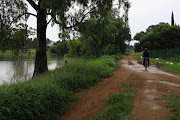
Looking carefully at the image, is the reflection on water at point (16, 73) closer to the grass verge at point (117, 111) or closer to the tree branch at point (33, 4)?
the tree branch at point (33, 4)

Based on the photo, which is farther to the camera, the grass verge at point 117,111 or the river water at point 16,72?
the river water at point 16,72

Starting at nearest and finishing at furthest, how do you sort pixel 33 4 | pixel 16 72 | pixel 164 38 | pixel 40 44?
pixel 33 4 → pixel 40 44 → pixel 16 72 → pixel 164 38

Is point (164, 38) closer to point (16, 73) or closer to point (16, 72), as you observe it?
point (16, 72)

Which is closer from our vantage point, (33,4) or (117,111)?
(117,111)

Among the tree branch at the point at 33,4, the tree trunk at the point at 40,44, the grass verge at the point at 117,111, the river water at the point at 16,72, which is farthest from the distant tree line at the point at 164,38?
the grass verge at the point at 117,111

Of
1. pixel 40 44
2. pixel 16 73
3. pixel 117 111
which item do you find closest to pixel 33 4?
pixel 40 44

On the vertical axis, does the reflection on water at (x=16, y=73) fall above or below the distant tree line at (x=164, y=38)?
below

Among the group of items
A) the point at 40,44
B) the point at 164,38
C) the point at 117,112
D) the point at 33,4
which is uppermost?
the point at 164,38

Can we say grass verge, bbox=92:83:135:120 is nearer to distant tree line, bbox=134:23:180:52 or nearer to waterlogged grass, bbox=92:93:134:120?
waterlogged grass, bbox=92:93:134:120

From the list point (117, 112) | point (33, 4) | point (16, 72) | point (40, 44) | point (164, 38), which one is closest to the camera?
point (117, 112)

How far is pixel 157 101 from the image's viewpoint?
515 cm

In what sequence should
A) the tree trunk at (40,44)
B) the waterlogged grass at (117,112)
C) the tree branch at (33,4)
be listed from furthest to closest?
the tree trunk at (40,44)
the tree branch at (33,4)
the waterlogged grass at (117,112)

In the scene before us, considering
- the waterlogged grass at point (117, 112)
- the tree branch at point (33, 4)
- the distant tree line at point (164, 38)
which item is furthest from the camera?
the distant tree line at point (164, 38)

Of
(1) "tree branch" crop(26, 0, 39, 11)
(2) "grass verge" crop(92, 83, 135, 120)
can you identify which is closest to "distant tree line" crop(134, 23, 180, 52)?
(1) "tree branch" crop(26, 0, 39, 11)
